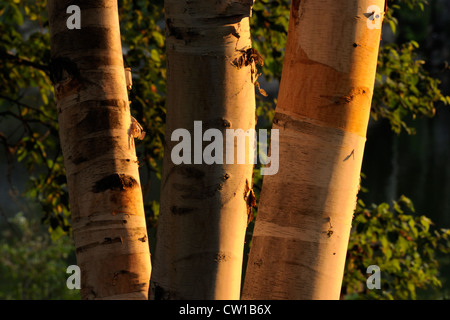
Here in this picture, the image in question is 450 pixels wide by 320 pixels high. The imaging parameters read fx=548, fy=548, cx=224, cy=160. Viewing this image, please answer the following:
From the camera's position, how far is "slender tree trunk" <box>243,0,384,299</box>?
182 centimetres

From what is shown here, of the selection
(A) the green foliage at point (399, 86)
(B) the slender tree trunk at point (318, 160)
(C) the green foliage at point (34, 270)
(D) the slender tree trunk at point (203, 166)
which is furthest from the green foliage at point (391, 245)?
(C) the green foliage at point (34, 270)

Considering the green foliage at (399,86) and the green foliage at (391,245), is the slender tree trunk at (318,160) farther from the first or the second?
the green foliage at (399,86)

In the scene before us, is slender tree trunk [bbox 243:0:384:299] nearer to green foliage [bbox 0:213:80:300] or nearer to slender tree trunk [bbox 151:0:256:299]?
slender tree trunk [bbox 151:0:256:299]

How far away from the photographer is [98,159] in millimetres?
2104

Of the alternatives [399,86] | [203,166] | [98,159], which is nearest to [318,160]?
[203,166]

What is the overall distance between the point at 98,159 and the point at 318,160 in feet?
2.77

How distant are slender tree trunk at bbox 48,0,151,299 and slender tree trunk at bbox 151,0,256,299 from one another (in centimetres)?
34

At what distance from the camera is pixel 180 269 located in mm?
1743

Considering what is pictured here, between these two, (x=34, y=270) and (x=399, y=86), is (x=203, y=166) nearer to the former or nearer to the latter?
(x=399, y=86)

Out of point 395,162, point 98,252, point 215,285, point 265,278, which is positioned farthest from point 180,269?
point 395,162

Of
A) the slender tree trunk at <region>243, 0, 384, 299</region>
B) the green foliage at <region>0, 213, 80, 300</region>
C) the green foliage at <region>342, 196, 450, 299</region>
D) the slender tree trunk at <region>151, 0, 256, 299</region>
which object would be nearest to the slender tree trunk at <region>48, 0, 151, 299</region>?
the slender tree trunk at <region>151, 0, 256, 299</region>
